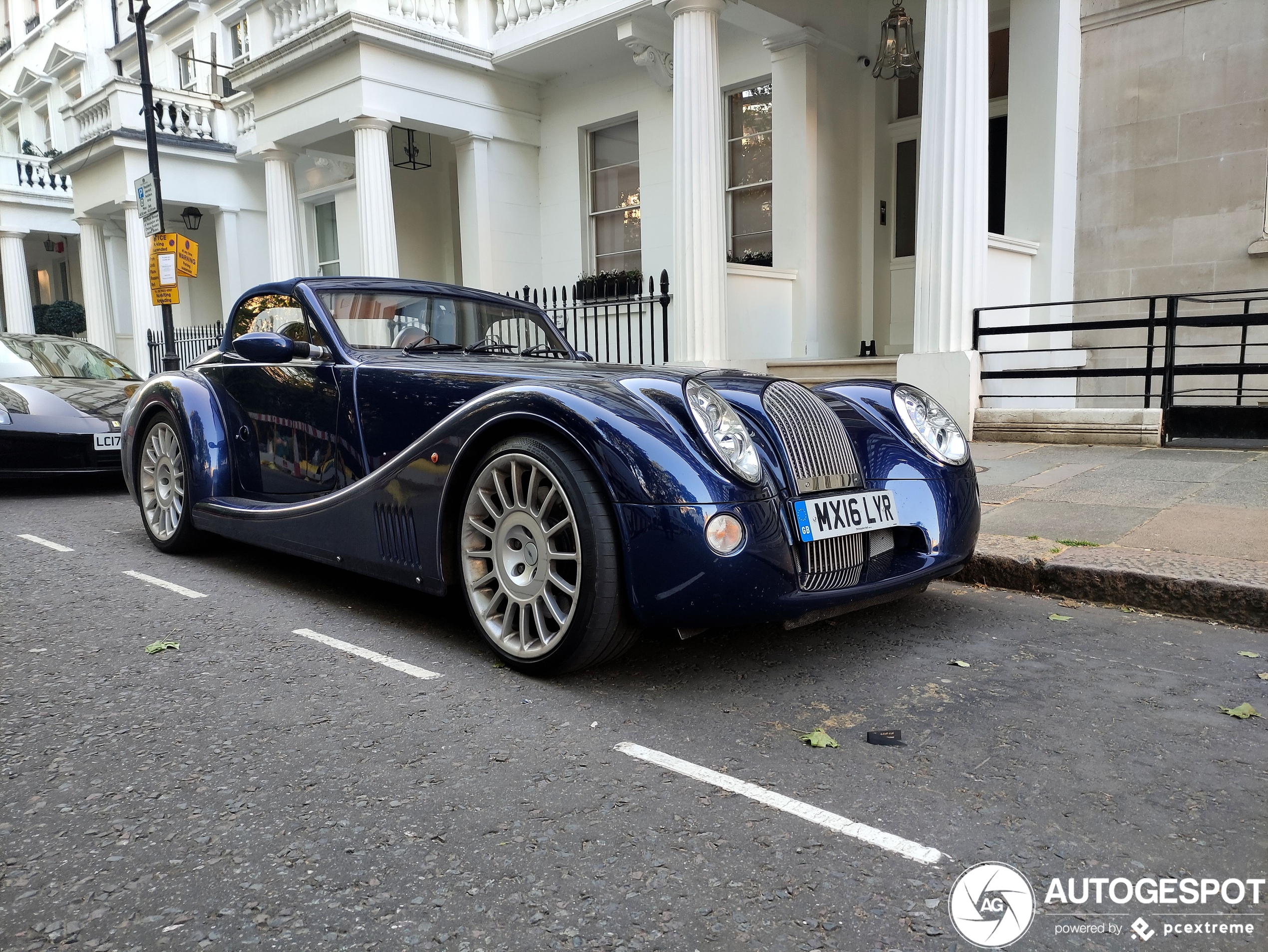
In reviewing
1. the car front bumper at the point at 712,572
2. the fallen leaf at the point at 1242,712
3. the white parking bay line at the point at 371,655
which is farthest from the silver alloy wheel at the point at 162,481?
the fallen leaf at the point at 1242,712

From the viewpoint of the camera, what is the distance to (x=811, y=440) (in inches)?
122

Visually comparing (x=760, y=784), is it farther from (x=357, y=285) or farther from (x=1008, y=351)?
(x=1008, y=351)

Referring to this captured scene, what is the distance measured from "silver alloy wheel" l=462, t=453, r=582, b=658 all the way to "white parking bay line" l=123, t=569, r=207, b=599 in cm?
163

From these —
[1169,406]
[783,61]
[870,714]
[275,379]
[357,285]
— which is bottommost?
[870,714]

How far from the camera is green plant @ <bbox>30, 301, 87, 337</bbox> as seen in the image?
22.8 m

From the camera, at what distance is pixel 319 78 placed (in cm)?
1262

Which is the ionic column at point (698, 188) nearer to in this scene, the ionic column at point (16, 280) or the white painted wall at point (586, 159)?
the white painted wall at point (586, 159)

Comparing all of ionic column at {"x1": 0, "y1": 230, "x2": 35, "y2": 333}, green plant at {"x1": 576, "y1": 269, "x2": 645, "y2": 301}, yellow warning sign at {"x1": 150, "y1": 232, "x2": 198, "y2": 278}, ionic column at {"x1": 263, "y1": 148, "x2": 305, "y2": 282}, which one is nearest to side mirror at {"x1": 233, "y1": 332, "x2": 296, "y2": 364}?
yellow warning sign at {"x1": 150, "y1": 232, "x2": 198, "y2": 278}

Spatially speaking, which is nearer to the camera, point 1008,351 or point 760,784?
point 760,784

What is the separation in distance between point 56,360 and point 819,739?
27.8 ft

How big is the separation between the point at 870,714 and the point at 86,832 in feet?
6.59

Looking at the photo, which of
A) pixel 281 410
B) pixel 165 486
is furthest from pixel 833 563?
pixel 165 486

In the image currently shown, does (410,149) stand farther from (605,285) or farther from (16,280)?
(16,280)

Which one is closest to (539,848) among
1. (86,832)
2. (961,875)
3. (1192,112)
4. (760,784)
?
(760,784)
